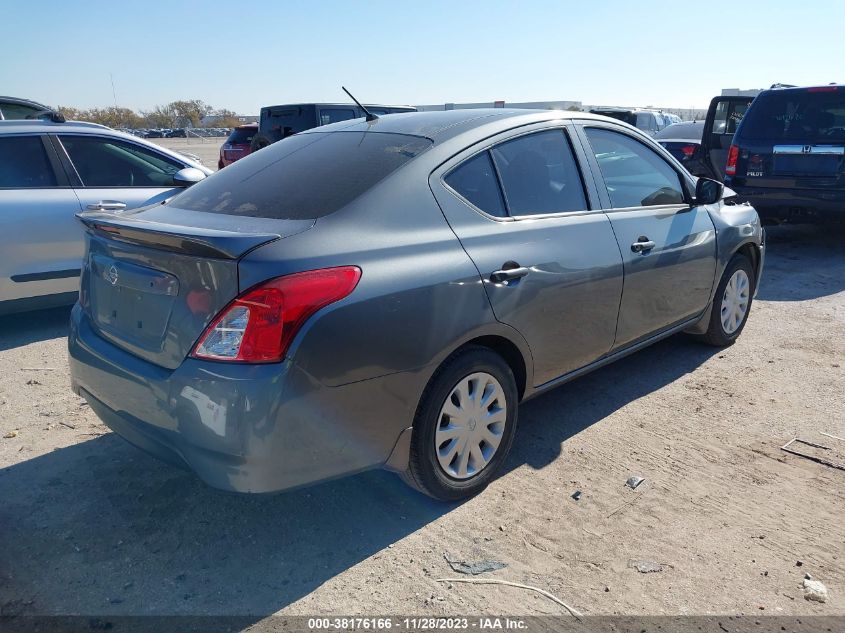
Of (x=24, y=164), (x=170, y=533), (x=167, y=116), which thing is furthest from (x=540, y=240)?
(x=167, y=116)

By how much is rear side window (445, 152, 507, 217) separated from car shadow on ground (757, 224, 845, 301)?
15.0 feet

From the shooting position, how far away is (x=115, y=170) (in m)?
5.75

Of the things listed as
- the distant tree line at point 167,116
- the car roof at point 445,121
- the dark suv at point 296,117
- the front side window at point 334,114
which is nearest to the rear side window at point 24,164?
the car roof at point 445,121

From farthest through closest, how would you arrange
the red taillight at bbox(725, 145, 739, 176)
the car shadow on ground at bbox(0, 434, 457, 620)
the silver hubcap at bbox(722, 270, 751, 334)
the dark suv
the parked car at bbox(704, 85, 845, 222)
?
the dark suv, the red taillight at bbox(725, 145, 739, 176), the parked car at bbox(704, 85, 845, 222), the silver hubcap at bbox(722, 270, 751, 334), the car shadow on ground at bbox(0, 434, 457, 620)

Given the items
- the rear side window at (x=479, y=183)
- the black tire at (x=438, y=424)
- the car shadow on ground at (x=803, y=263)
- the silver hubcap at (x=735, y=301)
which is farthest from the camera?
the car shadow on ground at (x=803, y=263)

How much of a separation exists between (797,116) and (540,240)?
6.33 meters

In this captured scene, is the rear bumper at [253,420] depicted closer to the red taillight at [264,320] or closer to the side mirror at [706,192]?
the red taillight at [264,320]

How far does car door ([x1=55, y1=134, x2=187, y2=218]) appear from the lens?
18.0 ft

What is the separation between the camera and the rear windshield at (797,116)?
25.1 ft

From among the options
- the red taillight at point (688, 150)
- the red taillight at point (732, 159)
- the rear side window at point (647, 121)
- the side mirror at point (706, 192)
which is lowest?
the side mirror at point (706, 192)

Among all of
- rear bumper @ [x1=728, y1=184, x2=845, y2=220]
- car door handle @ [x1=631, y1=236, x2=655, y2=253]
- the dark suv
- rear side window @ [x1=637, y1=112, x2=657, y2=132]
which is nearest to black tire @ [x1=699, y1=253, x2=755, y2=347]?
car door handle @ [x1=631, y1=236, x2=655, y2=253]

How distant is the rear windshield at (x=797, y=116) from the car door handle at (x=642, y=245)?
5072 mm

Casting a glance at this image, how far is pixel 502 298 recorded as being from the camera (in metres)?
3.00

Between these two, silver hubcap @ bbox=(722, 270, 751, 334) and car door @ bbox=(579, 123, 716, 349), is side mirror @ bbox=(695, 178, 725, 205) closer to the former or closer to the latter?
car door @ bbox=(579, 123, 716, 349)
